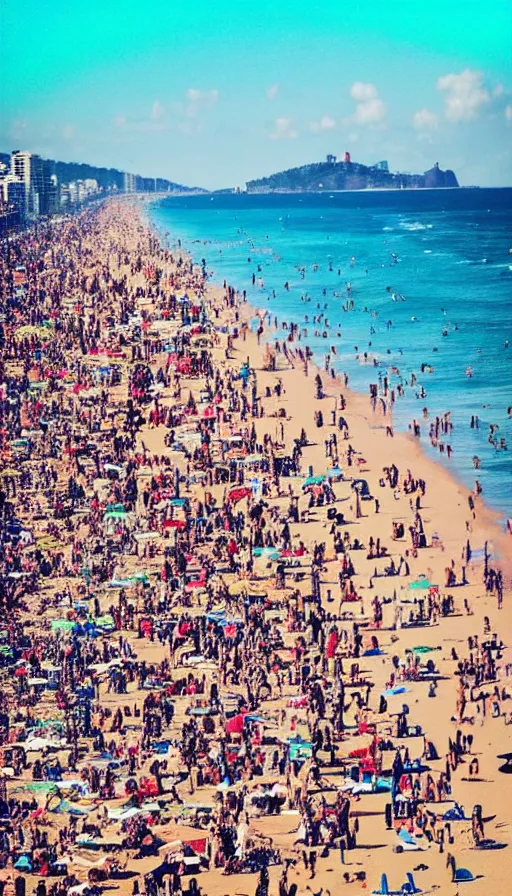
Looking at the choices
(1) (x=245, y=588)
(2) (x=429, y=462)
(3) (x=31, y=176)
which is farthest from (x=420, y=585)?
(3) (x=31, y=176)

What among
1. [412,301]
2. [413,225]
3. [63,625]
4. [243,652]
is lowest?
[243,652]

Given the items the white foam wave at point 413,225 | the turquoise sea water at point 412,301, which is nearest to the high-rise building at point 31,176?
the turquoise sea water at point 412,301

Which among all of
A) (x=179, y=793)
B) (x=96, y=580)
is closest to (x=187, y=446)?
(x=96, y=580)

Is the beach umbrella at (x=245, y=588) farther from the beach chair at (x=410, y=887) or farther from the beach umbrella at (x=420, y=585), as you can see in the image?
the beach chair at (x=410, y=887)

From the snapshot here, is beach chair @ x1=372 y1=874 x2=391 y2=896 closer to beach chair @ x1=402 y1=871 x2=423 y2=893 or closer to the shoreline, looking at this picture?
beach chair @ x1=402 y1=871 x2=423 y2=893

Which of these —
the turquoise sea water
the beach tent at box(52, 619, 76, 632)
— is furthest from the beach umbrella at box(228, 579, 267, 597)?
the turquoise sea water

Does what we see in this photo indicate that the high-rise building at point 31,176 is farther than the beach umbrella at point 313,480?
Yes

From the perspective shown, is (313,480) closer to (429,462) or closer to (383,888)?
(429,462)
